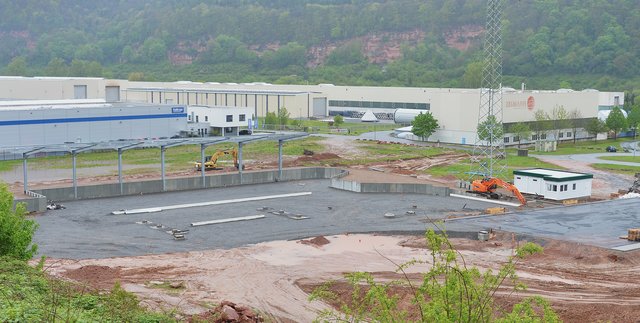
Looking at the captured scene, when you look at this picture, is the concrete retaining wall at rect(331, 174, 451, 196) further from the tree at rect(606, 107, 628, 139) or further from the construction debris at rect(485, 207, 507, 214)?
the tree at rect(606, 107, 628, 139)

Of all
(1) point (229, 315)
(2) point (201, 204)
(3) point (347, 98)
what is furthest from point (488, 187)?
(3) point (347, 98)

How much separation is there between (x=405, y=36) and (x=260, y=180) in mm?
121044

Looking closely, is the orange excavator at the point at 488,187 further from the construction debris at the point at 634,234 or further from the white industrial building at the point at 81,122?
the white industrial building at the point at 81,122

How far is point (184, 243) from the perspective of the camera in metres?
32.2

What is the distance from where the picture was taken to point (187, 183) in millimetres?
45375

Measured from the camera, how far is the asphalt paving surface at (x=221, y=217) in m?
31.8

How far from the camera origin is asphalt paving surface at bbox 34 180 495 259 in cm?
3177

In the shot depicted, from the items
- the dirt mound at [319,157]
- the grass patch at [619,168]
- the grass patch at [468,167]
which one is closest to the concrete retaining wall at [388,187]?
the grass patch at [468,167]

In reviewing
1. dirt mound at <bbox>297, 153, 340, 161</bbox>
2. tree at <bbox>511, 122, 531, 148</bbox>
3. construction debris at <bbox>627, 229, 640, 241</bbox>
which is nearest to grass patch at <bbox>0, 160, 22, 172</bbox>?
dirt mound at <bbox>297, 153, 340, 161</bbox>

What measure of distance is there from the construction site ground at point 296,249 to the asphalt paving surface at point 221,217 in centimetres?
5

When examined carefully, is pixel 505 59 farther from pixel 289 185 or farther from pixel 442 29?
pixel 289 185

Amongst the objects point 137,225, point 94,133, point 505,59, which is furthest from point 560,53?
point 137,225

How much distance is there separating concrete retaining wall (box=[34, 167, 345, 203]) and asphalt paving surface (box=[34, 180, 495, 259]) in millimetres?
877

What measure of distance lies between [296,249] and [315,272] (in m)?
3.49
